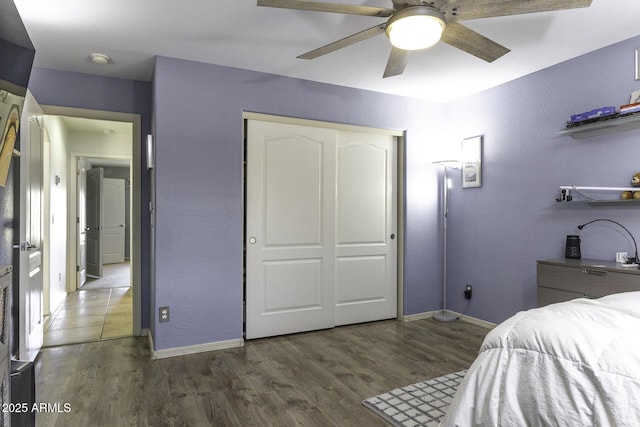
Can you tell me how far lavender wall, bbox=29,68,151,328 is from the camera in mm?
3350

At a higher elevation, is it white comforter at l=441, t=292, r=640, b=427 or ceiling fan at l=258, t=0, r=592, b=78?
ceiling fan at l=258, t=0, r=592, b=78

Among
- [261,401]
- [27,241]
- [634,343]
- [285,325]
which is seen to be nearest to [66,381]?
[27,241]

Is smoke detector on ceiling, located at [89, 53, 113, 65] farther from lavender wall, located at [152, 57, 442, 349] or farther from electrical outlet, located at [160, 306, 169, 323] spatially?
electrical outlet, located at [160, 306, 169, 323]

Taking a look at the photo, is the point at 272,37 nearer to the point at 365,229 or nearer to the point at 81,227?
the point at 365,229

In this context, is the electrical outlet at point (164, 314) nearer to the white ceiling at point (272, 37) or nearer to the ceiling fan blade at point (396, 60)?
the white ceiling at point (272, 37)

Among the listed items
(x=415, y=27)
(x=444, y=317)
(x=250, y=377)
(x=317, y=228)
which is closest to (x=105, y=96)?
(x=317, y=228)

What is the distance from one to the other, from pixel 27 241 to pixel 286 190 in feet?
6.75

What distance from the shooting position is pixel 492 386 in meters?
1.31

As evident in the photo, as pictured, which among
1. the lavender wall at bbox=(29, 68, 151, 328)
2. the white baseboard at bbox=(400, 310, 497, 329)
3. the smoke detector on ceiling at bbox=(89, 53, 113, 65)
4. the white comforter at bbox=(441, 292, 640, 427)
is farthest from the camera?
the white baseboard at bbox=(400, 310, 497, 329)

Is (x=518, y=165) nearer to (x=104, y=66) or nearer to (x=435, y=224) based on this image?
(x=435, y=224)

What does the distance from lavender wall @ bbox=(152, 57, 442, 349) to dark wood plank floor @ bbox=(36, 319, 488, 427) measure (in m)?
0.34

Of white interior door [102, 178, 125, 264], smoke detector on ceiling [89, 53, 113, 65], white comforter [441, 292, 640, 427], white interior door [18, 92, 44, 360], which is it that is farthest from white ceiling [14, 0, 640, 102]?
white interior door [102, 178, 125, 264]

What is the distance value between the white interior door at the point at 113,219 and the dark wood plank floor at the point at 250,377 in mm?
6061

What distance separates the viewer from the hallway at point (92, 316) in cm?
360
